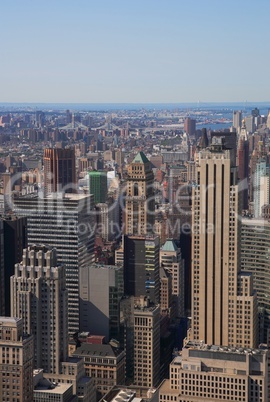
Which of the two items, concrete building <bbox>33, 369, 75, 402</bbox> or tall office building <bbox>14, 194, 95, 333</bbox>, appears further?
tall office building <bbox>14, 194, 95, 333</bbox>

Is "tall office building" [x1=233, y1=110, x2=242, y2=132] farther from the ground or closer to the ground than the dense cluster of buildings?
farther from the ground

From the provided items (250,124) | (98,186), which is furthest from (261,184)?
(250,124)

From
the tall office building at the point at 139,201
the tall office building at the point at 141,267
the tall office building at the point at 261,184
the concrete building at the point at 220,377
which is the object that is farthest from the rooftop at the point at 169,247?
the concrete building at the point at 220,377

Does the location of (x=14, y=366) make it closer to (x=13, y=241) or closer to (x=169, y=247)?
(x=13, y=241)

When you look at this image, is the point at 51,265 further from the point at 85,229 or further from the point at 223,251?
the point at 85,229

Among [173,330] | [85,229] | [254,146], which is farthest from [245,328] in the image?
[254,146]

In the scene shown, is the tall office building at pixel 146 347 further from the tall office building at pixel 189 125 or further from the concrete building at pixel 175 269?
the tall office building at pixel 189 125

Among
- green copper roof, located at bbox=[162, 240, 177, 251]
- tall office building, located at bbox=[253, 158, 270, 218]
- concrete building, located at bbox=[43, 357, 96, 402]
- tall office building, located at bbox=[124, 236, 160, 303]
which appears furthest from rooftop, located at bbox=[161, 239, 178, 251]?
concrete building, located at bbox=[43, 357, 96, 402]

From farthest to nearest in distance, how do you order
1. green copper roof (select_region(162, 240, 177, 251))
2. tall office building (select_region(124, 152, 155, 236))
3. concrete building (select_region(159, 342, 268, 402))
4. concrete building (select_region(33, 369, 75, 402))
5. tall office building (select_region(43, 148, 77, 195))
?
tall office building (select_region(43, 148, 77, 195)), tall office building (select_region(124, 152, 155, 236)), green copper roof (select_region(162, 240, 177, 251)), concrete building (select_region(33, 369, 75, 402)), concrete building (select_region(159, 342, 268, 402))

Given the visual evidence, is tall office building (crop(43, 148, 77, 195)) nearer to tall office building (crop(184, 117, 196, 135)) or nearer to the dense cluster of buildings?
the dense cluster of buildings
